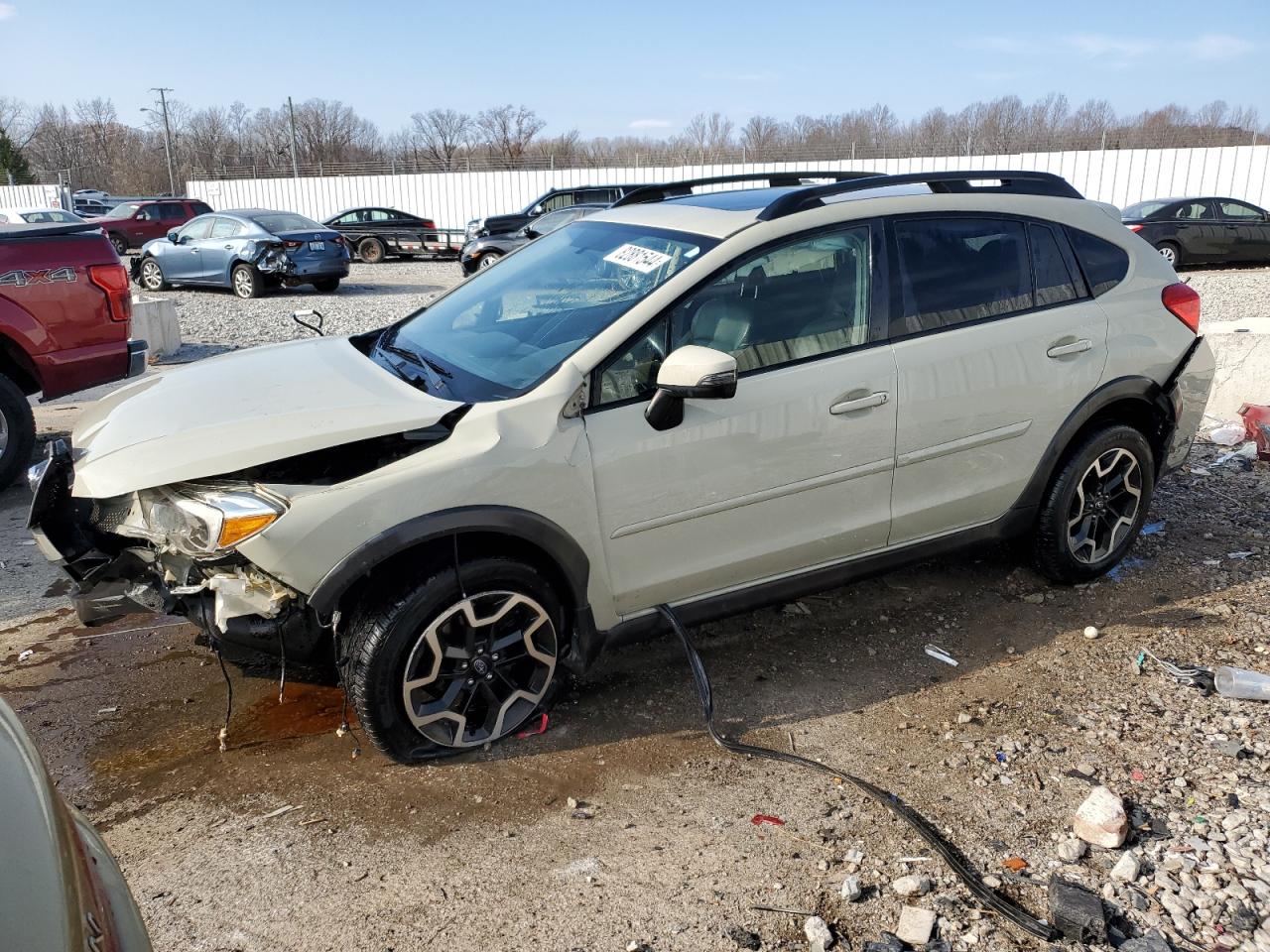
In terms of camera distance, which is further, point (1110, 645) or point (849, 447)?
point (1110, 645)

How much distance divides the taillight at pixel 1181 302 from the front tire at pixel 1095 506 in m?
0.58

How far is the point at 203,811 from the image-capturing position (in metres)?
3.11

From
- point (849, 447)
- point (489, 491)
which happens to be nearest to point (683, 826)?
point (489, 491)

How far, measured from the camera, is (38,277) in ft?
20.0

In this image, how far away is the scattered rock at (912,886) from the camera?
2727 millimetres

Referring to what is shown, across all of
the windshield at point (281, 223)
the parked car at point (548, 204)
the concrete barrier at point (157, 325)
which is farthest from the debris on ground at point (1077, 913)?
the parked car at point (548, 204)

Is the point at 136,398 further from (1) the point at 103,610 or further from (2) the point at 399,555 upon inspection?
(2) the point at 399,555

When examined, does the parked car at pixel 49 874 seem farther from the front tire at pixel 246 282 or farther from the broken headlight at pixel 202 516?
the front tire at pixel 246 282

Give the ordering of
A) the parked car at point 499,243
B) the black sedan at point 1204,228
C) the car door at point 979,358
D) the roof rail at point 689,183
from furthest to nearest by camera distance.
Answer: the parked car at point 499,243, the black sedan at point 1204,228, the roof rail at point 689,183, the car door at point 979,358

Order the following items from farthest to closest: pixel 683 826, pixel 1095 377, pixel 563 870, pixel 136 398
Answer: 1. pixel 1095 377
2. pixel 136 398
3. pixel 683 826
4. pixel 563 870

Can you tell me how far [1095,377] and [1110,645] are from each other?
1.17 meters

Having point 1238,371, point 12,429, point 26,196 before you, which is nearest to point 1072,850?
point 1238,371

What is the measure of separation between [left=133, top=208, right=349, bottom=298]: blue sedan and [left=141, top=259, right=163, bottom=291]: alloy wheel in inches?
0.7

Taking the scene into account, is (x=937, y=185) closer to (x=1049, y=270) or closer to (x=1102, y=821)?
(x=1049, y=270)
